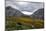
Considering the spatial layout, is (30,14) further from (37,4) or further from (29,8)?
(37,4)

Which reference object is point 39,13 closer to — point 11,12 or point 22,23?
point 22,23

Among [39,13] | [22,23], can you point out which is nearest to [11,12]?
[22,23]

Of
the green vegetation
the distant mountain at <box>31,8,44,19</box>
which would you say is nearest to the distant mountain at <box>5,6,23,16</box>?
the green vegetation

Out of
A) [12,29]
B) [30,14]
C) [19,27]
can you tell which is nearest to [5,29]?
[12,29]

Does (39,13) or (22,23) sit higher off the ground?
(39,13)

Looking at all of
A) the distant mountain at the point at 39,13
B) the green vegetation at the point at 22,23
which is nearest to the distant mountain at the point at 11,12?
the green vegetation at the point at 22,23

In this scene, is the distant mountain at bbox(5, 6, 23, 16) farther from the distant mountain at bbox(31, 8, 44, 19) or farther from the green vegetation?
the distant mountain at bbox(31, 8, 44, 19)

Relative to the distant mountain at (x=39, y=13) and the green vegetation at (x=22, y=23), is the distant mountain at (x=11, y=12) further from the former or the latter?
the distant mountain at (x=39, y=13)

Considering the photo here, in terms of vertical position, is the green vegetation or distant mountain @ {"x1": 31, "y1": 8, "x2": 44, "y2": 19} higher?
distant mountain @ {"x1": 31, "y1": 8, "x2": 44, "y2": 19}
